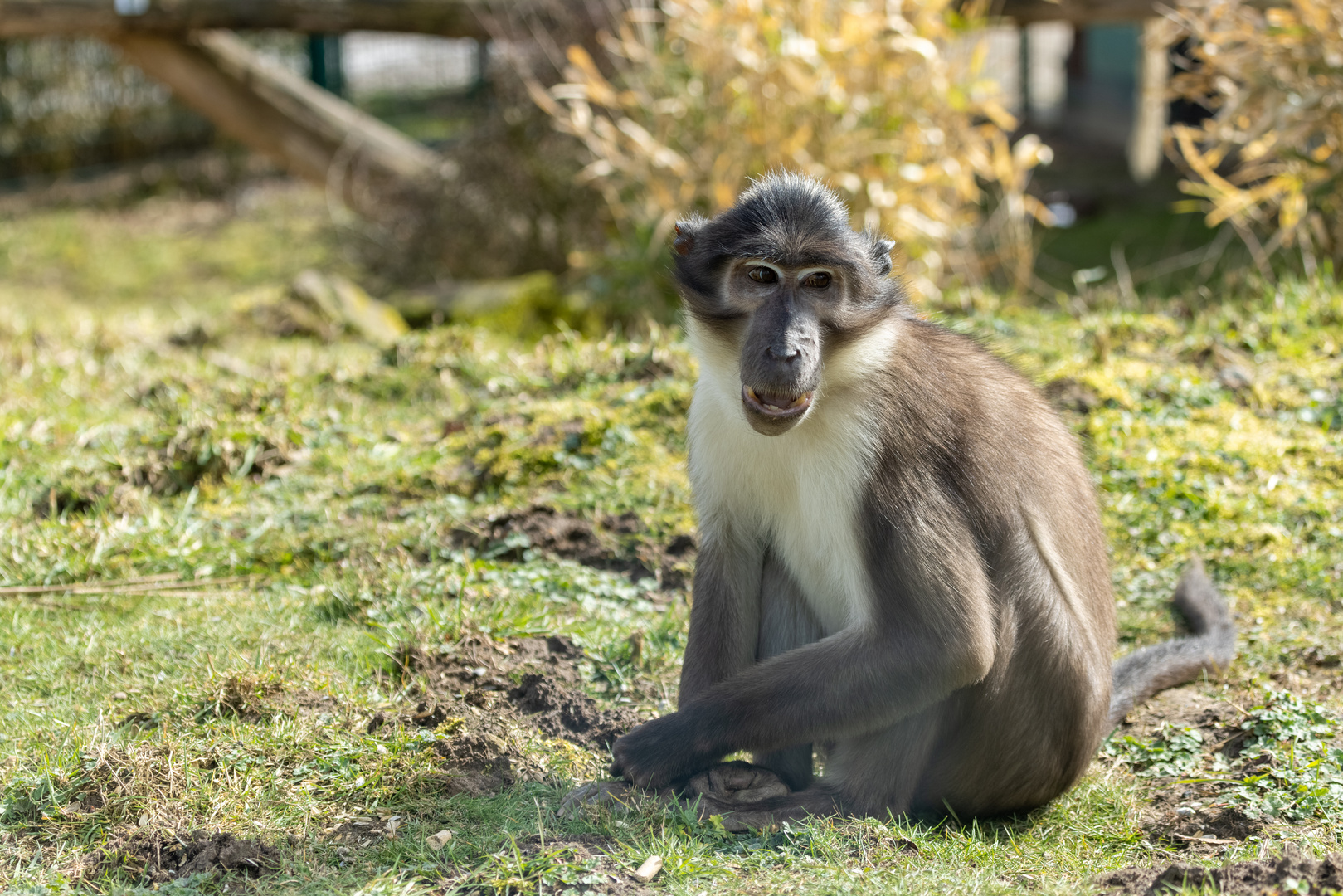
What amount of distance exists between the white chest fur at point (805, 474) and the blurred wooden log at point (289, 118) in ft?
27.0

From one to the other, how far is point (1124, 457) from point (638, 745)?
10.8ft

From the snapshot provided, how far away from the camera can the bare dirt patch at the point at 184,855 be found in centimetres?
331

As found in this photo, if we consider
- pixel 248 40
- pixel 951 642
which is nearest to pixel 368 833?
pixel 951 642

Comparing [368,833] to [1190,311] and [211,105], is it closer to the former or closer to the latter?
[1190,311]

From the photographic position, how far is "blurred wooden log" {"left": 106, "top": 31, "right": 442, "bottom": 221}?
37.7 feet

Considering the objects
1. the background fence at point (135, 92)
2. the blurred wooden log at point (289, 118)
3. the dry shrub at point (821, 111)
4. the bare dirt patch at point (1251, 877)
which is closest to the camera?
the bare dirt patch at point (1251, 877)

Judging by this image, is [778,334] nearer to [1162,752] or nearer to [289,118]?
[1162,752]

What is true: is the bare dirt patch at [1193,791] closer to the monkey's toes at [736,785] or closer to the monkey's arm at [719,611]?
the monkey's toes at [736,785]

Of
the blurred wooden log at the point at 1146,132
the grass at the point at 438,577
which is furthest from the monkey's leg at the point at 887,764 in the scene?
the blurred wooden log at the point at 1146,132

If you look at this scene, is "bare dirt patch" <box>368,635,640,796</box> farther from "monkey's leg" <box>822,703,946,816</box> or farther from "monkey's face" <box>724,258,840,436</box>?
"monkey's face" <box>724,258,840,436</box>

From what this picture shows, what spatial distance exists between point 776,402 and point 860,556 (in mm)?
496

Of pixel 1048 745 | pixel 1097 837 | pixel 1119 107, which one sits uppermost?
pixel 1119 107

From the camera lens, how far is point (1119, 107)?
14.9 m

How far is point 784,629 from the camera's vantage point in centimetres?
394
